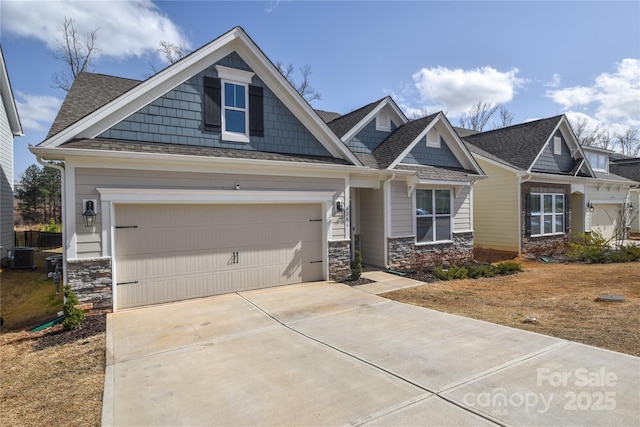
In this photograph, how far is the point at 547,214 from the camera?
15.9m

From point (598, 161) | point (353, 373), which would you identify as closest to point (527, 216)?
point (598, 161)

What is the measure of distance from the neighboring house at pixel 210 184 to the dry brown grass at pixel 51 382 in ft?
4.95

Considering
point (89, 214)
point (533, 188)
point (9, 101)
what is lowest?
point (89, 214)

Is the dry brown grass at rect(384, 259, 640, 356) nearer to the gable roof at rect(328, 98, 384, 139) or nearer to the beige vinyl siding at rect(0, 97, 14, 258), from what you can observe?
the gable roof at rect(328, 98, 384, 139)

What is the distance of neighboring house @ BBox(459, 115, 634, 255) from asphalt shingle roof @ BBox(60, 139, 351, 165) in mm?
9883

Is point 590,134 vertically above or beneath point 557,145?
above

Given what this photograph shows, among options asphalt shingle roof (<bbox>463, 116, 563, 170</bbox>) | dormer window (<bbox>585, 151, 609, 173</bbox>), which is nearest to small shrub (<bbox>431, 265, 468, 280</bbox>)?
asphalt shingle roof (<bbox>463, 116, 563, 170</bbox>)

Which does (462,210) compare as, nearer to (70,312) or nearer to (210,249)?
(210,249)

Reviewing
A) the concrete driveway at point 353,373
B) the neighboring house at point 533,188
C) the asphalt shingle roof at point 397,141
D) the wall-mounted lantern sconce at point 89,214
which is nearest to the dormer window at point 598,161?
the neighboring house at point 533,188

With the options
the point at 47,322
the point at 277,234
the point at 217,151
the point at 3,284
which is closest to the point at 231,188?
the point at 217,151

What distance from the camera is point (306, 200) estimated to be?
9.22 meters

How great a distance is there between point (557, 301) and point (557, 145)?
39.4 ft

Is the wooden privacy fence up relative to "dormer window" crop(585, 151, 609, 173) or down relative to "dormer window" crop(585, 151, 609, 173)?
down

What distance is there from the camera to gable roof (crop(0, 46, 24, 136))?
12662 mm
